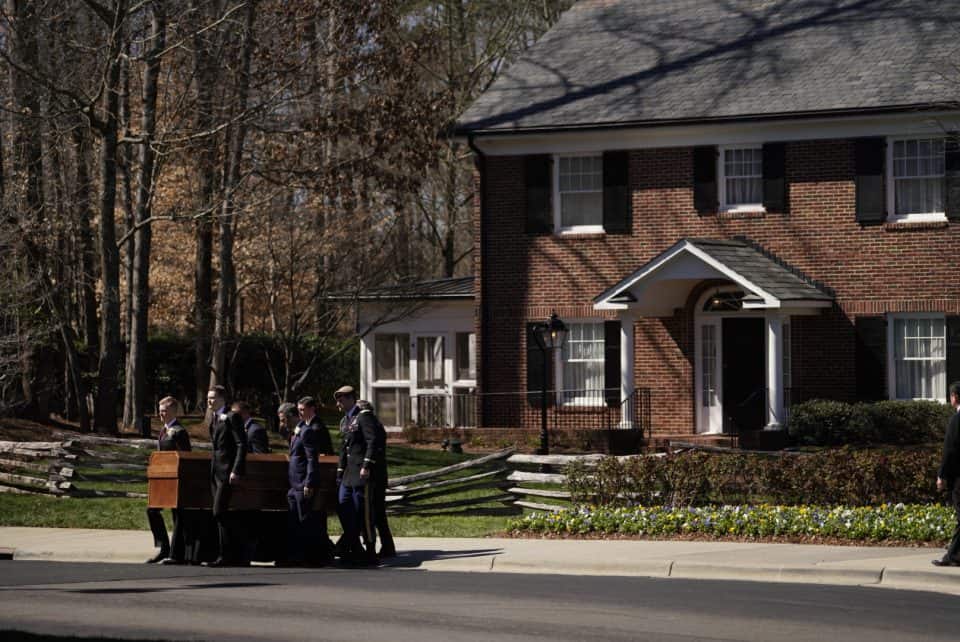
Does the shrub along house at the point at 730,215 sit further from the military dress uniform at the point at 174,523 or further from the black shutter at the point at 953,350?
the military dress uniform at the point at 174,523

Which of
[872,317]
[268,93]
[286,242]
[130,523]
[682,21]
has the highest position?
[682,21]

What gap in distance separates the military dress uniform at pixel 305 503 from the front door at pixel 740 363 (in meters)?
14.7

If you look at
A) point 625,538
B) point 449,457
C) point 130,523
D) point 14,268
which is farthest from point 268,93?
point 625,538

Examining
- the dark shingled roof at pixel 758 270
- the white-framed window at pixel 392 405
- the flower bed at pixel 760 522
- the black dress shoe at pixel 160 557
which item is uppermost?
the dark shingled roof at pixel 758 270

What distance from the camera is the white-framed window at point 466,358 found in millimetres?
34750

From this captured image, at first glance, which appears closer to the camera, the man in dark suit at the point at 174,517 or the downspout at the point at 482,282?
the man in dark suit at the point at 174,517

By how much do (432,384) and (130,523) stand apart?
1463 centimetres

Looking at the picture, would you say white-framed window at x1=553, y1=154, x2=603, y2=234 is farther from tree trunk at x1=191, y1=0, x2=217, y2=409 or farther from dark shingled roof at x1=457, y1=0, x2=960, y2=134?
tree trunk at x1=191, y1=0, x2=217, y2=409

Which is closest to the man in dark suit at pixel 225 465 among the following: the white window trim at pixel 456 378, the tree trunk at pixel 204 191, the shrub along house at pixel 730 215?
the tree trunk at pixel 204 191

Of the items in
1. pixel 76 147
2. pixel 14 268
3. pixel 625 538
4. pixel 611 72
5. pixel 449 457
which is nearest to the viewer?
pixel 625 538

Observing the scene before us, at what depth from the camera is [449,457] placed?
2798cm

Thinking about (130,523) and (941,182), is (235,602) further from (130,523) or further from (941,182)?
(941,182)

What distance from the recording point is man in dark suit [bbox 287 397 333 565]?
15898 mm

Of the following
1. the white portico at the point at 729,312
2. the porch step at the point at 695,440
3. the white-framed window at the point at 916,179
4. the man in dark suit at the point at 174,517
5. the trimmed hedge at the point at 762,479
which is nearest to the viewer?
the man in dark suit at the point at 174,517
